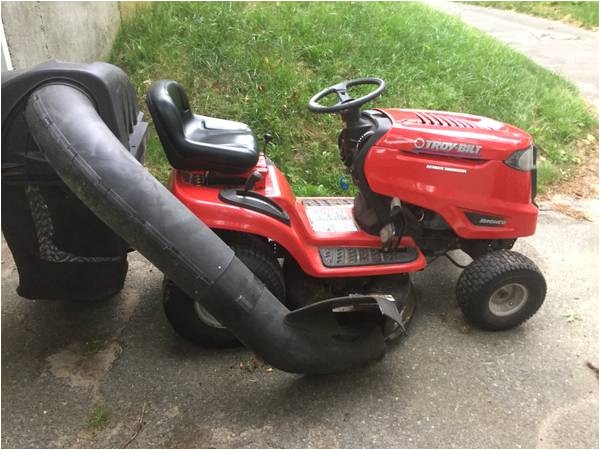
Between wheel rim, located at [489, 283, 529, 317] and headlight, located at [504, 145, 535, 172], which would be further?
wheel rim, located at [489, 283, 529, 317]

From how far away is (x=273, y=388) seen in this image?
2150 millimetres

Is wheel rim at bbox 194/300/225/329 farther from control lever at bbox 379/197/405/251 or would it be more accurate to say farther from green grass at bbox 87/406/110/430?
control lever at bbox 379/197/405/251

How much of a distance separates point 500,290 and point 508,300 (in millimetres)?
88

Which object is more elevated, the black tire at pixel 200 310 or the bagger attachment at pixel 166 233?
the bagger attachment at pixel 166 233

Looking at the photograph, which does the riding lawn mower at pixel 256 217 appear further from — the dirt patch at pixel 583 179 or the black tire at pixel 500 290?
the dirt patch at pixel 583 179

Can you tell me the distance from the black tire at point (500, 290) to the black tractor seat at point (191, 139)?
1.09 m

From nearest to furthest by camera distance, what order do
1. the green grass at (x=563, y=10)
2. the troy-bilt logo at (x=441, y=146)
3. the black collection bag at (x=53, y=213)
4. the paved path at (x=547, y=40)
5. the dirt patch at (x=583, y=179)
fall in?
the black collection bag at (x=53, y=213) < the troy-bilt logo at (x=441, y=146) < the dirt patch at (x=583, y=179) < the paved path at (x=547, y=40) < the green grass at (x=563, y=10)

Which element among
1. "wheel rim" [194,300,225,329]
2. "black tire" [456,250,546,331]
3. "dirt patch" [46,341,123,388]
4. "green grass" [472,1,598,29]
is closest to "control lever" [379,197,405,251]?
"black tire" [456,250,546,331]

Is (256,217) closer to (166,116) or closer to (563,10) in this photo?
(166,116)

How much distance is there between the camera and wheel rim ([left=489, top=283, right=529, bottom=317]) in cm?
247

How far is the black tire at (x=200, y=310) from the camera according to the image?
7.20 ft

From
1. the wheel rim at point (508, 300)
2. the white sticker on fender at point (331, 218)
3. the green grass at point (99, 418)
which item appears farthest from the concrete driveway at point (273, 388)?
the white sticker on fender at point (331, 218)

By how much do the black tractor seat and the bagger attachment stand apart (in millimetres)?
248

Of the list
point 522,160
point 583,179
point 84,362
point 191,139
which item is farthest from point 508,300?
point 583,179
